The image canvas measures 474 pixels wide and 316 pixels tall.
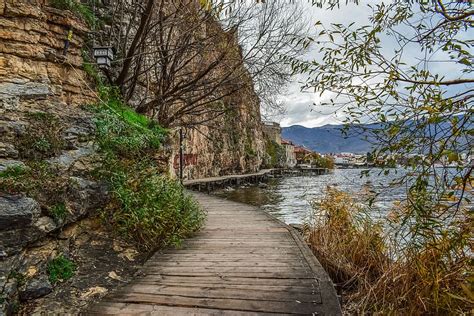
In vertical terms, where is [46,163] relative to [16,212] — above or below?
above

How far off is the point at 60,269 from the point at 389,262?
4.20 metres

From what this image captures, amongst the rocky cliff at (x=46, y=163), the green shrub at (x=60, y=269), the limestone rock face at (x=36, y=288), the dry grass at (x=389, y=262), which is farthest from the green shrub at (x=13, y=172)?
the dry grass at (x=389, y=262)

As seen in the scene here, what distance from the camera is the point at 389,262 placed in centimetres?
461

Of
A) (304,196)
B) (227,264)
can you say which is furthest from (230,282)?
(304,196)

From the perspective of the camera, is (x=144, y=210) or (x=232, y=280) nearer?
(x=232, y=280)

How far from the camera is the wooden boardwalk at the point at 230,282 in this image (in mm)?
2895

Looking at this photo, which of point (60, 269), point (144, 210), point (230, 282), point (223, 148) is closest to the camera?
point (60, 269)

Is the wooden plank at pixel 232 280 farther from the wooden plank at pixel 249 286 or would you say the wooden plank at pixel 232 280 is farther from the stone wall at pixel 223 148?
the stone wall at pixel 223 148

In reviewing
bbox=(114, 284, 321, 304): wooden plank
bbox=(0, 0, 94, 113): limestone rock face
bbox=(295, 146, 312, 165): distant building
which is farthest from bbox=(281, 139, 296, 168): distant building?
bbox=(114, 284, 321, 304): wooden plank

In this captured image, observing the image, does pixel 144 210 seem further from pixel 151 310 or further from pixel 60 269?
pixel 151 310

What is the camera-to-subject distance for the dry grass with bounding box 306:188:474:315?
3.21 meters

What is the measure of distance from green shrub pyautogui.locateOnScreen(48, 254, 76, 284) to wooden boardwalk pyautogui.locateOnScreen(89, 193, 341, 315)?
1.77 feet

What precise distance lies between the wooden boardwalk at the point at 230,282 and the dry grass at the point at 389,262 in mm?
734

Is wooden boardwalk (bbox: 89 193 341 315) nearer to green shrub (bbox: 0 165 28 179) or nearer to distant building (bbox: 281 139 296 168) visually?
green shrub (bbox: 0 165 28 179)
